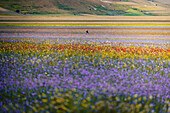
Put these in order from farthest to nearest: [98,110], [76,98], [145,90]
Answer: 1. [145,90]
2. [76,98]
3. [98,110]

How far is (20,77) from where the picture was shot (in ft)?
23.3

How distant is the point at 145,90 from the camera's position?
606 centimetres

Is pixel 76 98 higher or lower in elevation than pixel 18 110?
higher

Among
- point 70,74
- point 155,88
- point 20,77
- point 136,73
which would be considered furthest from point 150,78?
point 20,77

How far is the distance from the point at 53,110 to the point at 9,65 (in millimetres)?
4423

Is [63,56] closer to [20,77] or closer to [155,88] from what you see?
[20,77]

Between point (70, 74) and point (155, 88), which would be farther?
point (70, 74)

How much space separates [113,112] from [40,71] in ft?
13.5

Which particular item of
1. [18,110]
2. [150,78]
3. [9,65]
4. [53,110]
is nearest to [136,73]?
[150,78]

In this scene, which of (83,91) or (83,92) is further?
(83,92)

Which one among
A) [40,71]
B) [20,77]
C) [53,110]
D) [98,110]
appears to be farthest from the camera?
[40,71]

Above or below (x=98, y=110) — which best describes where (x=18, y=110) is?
below

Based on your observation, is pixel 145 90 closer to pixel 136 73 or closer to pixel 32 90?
pixel 136 73

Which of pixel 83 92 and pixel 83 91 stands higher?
pixel 83 91
